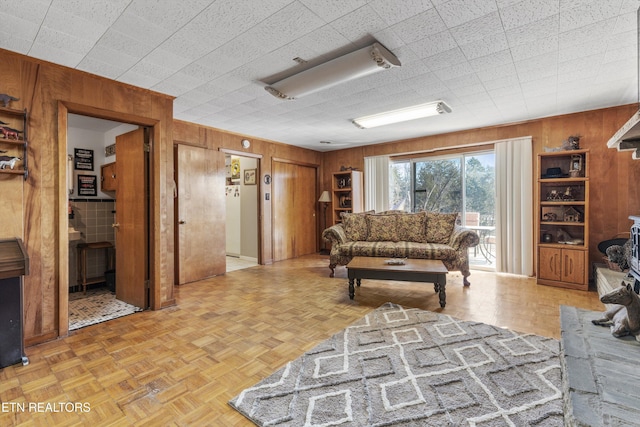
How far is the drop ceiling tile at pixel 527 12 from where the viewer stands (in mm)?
1851

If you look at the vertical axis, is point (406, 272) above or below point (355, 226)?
below

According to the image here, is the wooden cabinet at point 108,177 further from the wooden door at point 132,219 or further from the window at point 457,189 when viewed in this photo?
the window at point 457,189

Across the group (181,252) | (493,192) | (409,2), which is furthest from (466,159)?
(181,252)

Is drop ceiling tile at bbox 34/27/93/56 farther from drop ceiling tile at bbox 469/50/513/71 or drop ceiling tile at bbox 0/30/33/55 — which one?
drop ceiling tile at bbox 469/50/513/71

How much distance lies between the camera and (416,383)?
183 cm

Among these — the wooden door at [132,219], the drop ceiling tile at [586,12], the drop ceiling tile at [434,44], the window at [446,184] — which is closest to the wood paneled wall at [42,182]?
the wooden door at [132,219]

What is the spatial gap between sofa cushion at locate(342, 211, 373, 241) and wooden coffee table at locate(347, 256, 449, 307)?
1.59m

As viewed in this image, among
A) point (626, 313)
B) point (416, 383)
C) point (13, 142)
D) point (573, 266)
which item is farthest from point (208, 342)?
point (573, 266)

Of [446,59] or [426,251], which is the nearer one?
[446,59]

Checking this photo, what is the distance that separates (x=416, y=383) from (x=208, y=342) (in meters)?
1.64

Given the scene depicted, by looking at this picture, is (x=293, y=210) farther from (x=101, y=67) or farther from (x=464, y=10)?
(x=464, y=10)

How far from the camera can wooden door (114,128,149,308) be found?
3.23 metres

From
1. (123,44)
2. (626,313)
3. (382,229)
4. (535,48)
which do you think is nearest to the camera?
(626,313)

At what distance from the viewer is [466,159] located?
5.25m
